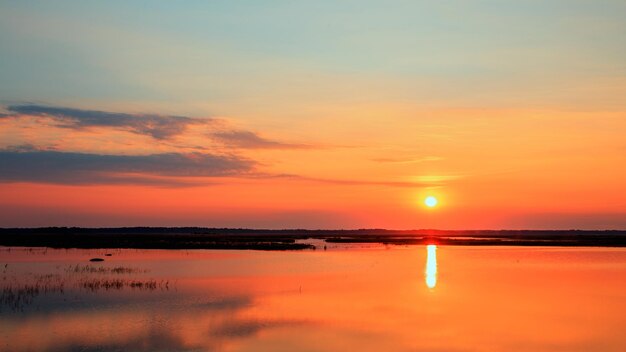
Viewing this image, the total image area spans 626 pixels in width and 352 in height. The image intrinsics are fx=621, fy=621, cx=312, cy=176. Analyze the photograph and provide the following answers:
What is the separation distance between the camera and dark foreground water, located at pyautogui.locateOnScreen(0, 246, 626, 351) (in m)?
20.0

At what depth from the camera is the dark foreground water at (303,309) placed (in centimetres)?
2002

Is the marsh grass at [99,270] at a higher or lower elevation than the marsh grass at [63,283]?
higher

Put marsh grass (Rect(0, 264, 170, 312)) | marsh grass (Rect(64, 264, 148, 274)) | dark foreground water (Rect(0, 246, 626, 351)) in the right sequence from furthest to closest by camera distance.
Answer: marsh grass (Rect(64, 264, 148, 274)) < marsh grass (Rect(0, 264, 170, 312)) < dark foreground water (Rect(0, 246, 626, 351))

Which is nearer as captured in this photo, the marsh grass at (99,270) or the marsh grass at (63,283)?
the marsh grass at (63,283)

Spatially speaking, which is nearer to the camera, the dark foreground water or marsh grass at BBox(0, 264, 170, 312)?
the dark foreground water

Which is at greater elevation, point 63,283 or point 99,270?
point 99,270

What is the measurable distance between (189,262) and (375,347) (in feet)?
111

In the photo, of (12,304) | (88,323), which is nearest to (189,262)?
(12,304)

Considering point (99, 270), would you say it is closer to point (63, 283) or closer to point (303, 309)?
point (63, 283)

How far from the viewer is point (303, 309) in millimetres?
26797

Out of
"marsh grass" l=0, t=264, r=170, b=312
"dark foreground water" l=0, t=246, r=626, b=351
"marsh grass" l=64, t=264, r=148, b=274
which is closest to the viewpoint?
"dark foreground water" l=0, t=246, r=626, b=351

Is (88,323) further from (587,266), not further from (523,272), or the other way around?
(587,266)

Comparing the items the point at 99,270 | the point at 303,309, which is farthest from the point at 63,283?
the point at 303,309

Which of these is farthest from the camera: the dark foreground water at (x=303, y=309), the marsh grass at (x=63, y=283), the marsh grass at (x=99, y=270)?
the marsh grass at (x=99, y=270)
